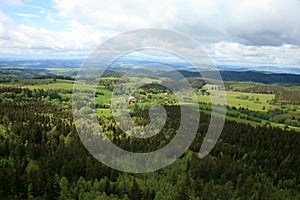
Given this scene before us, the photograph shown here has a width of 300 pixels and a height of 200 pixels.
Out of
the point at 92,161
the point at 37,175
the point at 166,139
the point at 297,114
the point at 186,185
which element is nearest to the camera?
the point at 37,175

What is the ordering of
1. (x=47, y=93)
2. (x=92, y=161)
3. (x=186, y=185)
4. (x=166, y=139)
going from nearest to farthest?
(x=186, y=185)
(x=92, y=161)
(x=166, y=139)
(x=47, y=93)

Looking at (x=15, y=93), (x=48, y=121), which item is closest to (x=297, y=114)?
(x=48, y=121)

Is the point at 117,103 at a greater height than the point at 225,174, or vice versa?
the point at 117,103

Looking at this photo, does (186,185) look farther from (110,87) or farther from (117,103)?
(110,87)

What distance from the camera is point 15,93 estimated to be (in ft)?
526

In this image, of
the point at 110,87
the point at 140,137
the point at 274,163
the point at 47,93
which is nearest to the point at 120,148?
the point at 140,137

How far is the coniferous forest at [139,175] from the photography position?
4866 centimetres

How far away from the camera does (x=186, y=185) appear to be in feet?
180

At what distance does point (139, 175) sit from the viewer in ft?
196

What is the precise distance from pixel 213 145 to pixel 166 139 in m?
14.7

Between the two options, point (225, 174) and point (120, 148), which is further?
point (120, 148)

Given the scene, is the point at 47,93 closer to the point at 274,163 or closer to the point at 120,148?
the point at 120,148

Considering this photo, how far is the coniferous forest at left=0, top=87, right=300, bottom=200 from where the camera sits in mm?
48656

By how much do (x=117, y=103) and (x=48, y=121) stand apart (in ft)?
150
